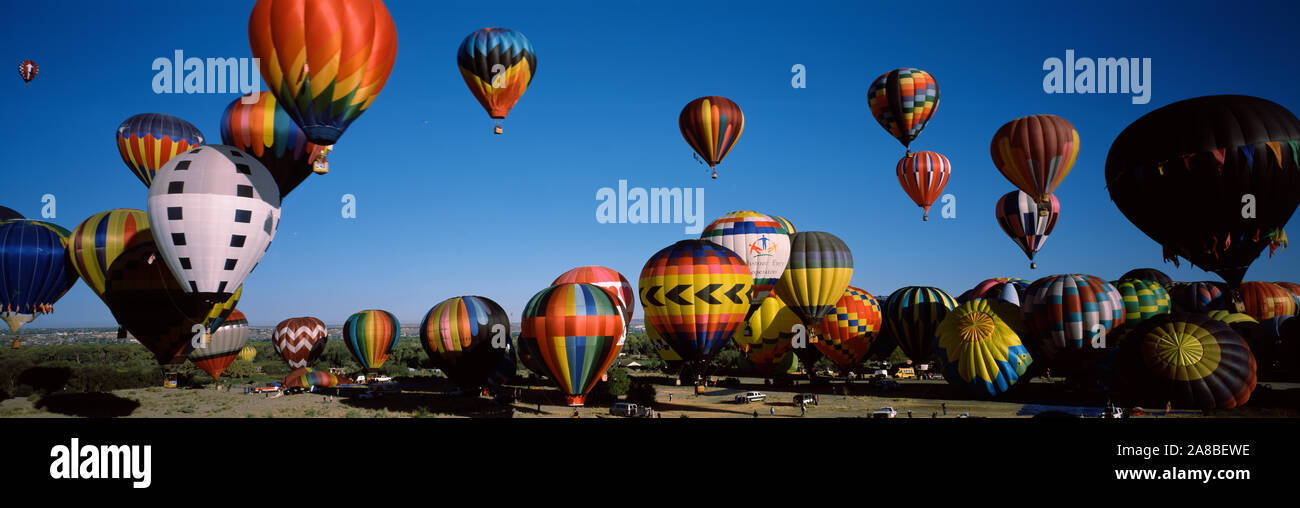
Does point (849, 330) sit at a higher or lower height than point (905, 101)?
lower

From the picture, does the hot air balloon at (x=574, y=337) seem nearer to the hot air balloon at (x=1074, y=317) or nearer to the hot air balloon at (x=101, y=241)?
the hot air balloon at (x=101, y=241)

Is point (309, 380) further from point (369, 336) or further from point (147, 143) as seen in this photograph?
point (147, 143)

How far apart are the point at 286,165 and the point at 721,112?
54.8 feet

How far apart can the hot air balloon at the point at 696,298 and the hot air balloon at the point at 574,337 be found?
1437mm

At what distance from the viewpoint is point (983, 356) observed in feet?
75.4

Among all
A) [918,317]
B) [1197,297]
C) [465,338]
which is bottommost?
[465,338]

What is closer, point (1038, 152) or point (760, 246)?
point (1038, 152)

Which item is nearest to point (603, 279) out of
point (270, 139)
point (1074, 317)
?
point (270, 139)

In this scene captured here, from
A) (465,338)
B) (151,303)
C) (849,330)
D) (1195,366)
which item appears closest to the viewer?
(151,303)

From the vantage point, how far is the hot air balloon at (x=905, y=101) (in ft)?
99.4

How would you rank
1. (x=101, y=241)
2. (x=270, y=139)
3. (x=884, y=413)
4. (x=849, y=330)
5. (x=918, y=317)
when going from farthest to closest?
(x=849, y=330) < (x=918, y=317) < (x=884, y=413) < (x=270, y=139) < (x=101, y=241)

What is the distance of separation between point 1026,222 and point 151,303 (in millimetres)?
35938

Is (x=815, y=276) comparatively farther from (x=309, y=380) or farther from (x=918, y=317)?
(x=309, y=380)
